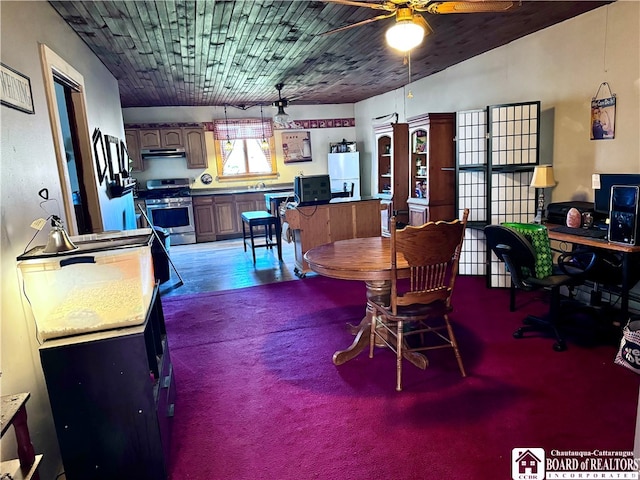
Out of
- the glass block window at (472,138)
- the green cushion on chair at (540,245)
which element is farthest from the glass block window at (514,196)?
the green cushion on chair at (540,245)

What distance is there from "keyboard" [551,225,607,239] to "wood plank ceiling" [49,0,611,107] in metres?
1.79

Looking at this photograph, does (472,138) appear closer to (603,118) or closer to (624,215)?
(603,118)

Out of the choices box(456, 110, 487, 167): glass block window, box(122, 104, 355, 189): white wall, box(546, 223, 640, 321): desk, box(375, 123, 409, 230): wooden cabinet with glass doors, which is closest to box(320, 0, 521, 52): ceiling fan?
box(546, 223, 640, 321): desk

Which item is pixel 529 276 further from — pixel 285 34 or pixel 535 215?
Answer: pixel 285 34

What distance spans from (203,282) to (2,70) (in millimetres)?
3469

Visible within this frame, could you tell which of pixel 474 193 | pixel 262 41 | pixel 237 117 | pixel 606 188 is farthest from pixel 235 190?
pixel 606 188

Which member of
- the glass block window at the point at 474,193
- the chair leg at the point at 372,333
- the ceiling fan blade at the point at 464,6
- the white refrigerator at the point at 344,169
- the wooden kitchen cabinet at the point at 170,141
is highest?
the ceiling fan blade at the point at 464,6

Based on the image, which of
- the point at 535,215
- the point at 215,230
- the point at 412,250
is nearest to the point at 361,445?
the point at 412,250

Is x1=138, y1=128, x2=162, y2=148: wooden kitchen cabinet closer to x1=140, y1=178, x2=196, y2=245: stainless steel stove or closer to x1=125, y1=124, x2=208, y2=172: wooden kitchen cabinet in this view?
x1=125, y1=124, x2=208, y2=172: wooden kitchen cabinet

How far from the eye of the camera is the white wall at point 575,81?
10.5 ft

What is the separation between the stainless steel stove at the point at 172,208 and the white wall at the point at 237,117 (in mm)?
314

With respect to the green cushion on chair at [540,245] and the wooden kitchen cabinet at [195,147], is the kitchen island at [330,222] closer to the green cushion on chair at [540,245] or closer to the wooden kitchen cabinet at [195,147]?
the green cushion on chair at [540,245]

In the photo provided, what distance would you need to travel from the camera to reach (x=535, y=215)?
13.1 feet

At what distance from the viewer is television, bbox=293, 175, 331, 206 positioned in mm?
4742
